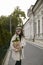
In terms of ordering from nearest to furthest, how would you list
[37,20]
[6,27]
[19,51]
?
[19,51] < [6,27] < [37,20]

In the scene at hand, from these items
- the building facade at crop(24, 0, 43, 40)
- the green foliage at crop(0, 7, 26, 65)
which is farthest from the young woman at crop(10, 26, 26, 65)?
the building facade at crop(24, 0, 43, 40)

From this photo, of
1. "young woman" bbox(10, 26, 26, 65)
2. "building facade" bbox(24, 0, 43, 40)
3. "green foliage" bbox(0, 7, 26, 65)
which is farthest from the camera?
"building facade" bbox(24, 0, 43, 40)

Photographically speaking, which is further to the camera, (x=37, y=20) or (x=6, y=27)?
(x=37, y=20)

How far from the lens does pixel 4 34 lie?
9.23 m

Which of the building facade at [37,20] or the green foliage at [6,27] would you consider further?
the building facade at [37,20]

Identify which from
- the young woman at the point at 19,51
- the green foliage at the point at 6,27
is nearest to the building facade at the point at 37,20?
the green foliage at the point at 6,27

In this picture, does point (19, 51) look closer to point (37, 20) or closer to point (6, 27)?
point (6, 27)

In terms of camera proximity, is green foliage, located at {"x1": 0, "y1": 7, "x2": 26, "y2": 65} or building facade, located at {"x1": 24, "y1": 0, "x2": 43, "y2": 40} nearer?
green foliage, located at {"x1": 0, "y1": 7, "x2": 26, "y2": 65}

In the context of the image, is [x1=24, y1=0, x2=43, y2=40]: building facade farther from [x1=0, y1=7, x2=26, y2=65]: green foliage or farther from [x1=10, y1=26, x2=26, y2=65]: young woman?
[x1=10, y1=26, x2=26, y2=65]: young woman

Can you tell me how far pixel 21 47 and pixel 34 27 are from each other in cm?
4730

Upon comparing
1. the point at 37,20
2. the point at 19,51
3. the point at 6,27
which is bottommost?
the point at 19,51

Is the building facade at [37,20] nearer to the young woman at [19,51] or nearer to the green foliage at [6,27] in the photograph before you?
the green foliage at [6,27]

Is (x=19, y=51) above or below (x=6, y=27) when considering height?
below

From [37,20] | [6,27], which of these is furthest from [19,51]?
[37,20]
